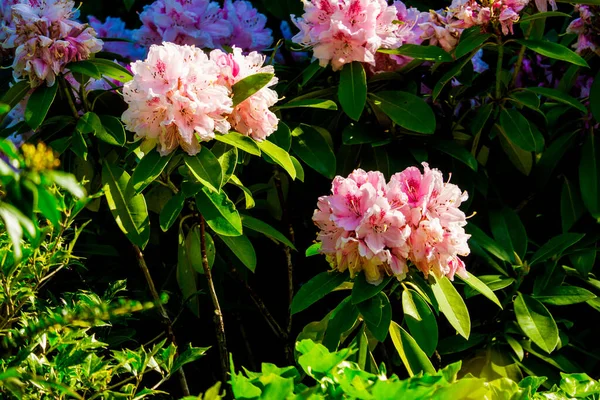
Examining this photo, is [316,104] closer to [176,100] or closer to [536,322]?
[176,100]

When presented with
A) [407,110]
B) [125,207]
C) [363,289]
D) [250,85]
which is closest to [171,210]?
[125,207]

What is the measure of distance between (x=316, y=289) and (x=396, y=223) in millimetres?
298

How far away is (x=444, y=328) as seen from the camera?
291 centimetres

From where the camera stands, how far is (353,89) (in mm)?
2504

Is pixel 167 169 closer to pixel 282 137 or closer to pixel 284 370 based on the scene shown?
pixel 282 137

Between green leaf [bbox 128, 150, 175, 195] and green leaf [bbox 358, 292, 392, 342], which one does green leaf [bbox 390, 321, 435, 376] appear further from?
green leaf [bbox 128, 150, 175, 195]

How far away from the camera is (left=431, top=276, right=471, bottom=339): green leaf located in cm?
207

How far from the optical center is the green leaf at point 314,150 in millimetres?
2512

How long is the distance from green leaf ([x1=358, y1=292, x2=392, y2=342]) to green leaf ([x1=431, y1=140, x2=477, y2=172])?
0.71 metres

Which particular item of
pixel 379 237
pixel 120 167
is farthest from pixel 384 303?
pixel 120 167

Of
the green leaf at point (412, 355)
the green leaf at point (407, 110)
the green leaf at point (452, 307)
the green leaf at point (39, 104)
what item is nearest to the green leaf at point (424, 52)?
the green leaf at point (407, 110)

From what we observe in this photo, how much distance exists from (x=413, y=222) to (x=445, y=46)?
92cm

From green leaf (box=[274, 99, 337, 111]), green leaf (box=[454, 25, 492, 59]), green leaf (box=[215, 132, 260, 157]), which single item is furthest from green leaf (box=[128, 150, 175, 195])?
green leaf (box=[454, 25, 492, 59])

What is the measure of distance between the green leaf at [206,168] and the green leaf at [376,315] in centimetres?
44
